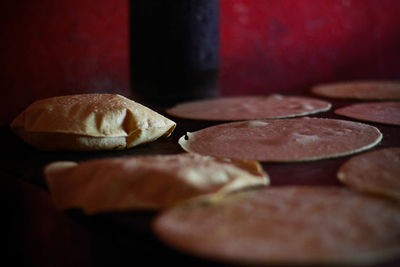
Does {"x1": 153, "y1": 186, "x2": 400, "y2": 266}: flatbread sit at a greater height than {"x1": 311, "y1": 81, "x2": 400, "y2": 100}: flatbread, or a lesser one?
greater

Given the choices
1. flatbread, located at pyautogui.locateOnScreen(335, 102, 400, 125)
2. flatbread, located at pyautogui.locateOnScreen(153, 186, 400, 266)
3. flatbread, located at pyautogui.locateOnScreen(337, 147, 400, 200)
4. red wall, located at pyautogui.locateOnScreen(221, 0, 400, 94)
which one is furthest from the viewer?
red wall, located at pyautogui.locateOnScreen(221, 0, 400, 94)

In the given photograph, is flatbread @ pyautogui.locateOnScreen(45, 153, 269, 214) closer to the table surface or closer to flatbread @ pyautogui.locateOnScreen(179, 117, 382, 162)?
the table surface

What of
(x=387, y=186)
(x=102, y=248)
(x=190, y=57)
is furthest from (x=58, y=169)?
(x=190, y=57)

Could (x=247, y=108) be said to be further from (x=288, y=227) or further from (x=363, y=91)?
(x=288, y=227)

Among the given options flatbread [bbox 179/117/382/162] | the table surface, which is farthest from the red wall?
flatbread [bbox 179/117/382/162]

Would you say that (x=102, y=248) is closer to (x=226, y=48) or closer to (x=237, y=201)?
(x=237, y=201)

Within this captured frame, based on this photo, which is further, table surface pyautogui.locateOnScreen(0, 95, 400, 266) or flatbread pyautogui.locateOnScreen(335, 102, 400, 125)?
flatbread pyautogui.locateOnScreen(335, 102, 400, 125)

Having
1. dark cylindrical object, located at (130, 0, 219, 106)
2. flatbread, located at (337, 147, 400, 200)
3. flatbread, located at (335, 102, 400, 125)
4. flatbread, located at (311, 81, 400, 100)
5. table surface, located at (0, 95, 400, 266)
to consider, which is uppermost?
dark cylindrical object, located at (130, 0, 219, 106)

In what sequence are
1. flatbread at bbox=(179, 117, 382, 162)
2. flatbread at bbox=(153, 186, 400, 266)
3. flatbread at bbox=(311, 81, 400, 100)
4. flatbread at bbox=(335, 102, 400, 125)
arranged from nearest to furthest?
1. flatbread at bbox=(153, 186, 400, 266)
2. flatbread at bbox=(179, 117, 382, 162)
3. flatbread at bbox=(335, 102, 400, 125)
4. flatbread at bbox=(311, 81, 400, 100)
